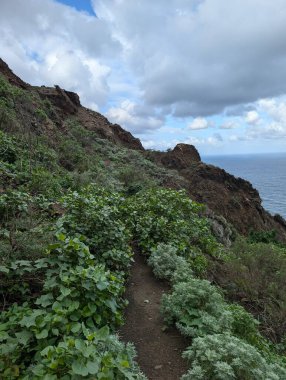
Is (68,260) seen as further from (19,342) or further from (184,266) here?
(184,266)

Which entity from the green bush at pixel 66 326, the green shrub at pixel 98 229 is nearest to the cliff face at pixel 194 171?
Answer: the green shrub at pixel 98 229

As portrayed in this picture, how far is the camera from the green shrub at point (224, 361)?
3416 mm

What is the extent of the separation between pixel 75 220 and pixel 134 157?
1710cm

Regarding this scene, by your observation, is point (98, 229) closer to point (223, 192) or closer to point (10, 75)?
point (223, 192)

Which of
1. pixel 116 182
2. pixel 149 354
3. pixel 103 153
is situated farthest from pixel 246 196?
pixel 149 354

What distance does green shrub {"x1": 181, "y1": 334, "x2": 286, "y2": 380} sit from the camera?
11.2ft

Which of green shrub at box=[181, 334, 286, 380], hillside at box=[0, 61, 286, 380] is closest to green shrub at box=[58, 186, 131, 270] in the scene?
hillside at box=[0, 61, 286, 380]

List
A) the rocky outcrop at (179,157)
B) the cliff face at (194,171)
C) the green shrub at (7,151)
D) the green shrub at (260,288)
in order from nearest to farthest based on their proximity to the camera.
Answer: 1. the green shrub at (260,288)
2. the green shrub at (7,151)
3. the cliff face at (194,171)
4. the rocky outcrop at (179,157)

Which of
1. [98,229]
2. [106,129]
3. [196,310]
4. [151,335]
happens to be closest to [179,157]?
[106,129]

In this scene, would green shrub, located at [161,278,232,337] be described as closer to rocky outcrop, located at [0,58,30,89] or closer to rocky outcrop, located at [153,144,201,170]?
rocky outcrop, located at [0,58,30,89]

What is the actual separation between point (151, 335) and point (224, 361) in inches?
54.2

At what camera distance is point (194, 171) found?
24.6 metres

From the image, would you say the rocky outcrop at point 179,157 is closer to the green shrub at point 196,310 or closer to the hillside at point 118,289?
→ the hillside at point 118,289

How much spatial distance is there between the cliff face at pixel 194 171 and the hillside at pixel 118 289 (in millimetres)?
9998
